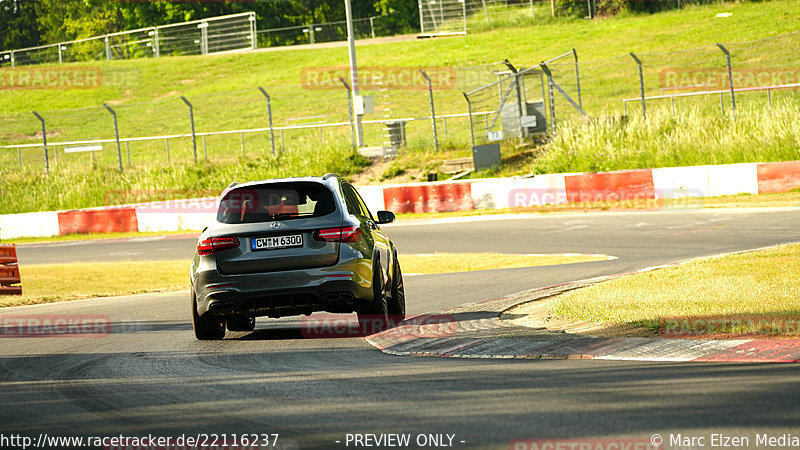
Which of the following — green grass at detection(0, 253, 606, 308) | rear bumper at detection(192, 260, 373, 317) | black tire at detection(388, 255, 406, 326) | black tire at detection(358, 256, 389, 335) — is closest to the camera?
rear bumper at detection(192, 260, 373, 317)

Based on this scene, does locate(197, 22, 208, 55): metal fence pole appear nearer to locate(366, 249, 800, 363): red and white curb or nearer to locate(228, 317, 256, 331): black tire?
locate(228, 317, 256, 331): black tire

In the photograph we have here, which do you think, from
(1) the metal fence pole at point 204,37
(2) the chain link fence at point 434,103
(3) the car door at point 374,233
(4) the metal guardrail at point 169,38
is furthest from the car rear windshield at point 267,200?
(1) the metal fence pole at point 204,37

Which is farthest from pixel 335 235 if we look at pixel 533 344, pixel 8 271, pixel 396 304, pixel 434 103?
pixel 434 103

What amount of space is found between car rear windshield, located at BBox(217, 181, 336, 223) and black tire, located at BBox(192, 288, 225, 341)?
0.89 metres

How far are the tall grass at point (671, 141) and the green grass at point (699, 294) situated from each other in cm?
1233

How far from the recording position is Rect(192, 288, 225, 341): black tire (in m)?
10.6

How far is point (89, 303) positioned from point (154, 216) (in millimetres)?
14681

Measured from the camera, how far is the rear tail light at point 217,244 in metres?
10.3

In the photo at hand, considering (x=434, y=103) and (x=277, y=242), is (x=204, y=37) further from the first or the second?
(x=277, y=242)

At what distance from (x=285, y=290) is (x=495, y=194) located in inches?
685

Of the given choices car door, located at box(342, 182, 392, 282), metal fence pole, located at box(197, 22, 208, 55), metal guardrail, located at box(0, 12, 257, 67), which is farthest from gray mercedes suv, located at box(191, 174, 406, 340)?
metal fence pole, located at box(197, 22, 208, 55)

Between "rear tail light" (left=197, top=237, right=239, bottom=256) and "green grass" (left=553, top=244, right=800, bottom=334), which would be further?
"rear tail light" (left=197, top=237, right=239, bottom=256)

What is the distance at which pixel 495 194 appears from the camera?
27156 millimetres

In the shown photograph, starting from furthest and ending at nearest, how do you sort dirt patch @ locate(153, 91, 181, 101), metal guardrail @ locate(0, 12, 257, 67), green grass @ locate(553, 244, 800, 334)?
1. metal guardrail @ locate(0, 12, 257, 67)
2. dirt patch @ locate(153, 91, 181, 101)
3. green grass @ locate(553, 244, 800, 334)
